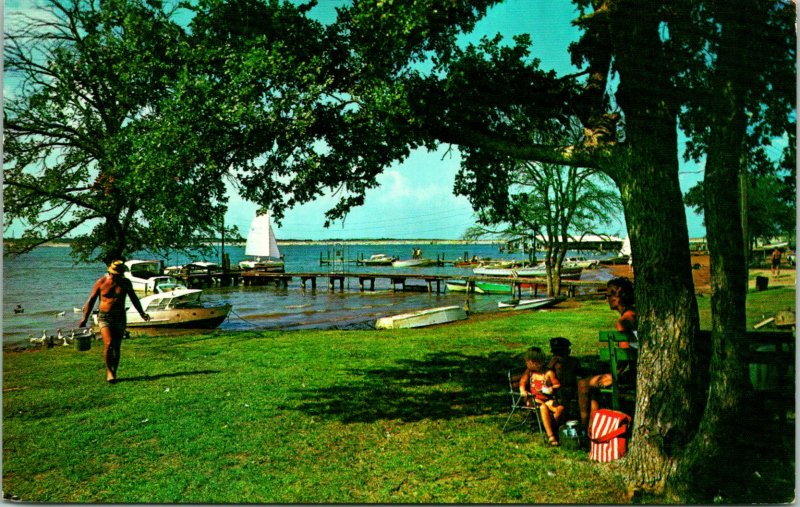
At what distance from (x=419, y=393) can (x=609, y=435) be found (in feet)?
9.77

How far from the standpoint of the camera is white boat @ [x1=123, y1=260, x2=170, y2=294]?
27.0 metres

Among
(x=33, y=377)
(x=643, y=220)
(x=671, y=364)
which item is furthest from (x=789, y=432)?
(x=33, y=377)

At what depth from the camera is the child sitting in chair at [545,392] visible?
4988mm


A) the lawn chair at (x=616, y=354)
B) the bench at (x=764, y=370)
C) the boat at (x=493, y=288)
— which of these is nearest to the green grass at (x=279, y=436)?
the lawn chair at (x=616, y=354)

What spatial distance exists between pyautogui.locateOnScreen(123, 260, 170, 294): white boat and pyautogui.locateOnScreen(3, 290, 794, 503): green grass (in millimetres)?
18136

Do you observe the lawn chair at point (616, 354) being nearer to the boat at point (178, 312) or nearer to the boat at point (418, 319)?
the boat at point (418, 319)

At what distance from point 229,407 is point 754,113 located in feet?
20.0

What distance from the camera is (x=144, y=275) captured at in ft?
99.4

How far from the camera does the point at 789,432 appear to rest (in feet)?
15.2

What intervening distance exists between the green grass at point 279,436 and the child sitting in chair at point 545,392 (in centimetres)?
20

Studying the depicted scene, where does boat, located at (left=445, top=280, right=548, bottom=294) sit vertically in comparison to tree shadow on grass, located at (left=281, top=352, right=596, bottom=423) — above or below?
below

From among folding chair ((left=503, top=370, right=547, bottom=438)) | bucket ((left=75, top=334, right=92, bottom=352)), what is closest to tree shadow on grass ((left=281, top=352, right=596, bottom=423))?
folding chair ((left=503, top=370, right=547, bottom=438))

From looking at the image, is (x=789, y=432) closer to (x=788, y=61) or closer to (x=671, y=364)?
(x=671, y=364)

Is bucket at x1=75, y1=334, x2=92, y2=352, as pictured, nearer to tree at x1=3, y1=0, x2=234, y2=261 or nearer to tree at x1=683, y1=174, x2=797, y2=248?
tree at x1=3, y1=0, x2=234, y2=261
